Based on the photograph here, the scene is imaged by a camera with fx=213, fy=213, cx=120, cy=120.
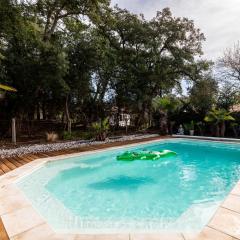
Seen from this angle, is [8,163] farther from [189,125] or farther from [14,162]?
[189,125]

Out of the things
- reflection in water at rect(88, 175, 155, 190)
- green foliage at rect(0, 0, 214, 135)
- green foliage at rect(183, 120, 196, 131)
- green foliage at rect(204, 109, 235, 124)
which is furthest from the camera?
green foliage at rect(183, 120, 196, 131)

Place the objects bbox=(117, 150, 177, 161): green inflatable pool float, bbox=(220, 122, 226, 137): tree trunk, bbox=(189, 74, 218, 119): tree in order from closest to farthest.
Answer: bbox=(117, 150, 177, 161): green inflatable pool float → bbox=(220, 122, 226, 137): tree trunk → bbox=(189, 74, 218, 119): tree

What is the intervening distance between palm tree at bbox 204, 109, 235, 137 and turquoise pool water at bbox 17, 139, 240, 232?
13.0 ft

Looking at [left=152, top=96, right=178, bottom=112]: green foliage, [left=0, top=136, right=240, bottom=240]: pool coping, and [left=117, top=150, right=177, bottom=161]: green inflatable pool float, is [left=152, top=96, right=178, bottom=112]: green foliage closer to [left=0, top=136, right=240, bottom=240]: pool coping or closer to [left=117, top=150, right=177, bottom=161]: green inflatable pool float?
[left=117, top=150, right=177, bottom=161]: green inflatable pool float

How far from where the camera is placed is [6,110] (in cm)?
1280

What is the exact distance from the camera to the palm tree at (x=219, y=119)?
12.8 m

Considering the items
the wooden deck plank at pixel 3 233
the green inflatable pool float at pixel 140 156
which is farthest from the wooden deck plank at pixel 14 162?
the wooden deck plank at pixel 3 233

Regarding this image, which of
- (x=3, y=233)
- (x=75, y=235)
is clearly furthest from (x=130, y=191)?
(x=3, y=233)

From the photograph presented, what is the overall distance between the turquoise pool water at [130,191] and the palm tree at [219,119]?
3.97m

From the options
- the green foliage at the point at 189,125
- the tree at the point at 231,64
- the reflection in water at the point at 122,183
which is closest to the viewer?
the reflection in water at the point at 122,183

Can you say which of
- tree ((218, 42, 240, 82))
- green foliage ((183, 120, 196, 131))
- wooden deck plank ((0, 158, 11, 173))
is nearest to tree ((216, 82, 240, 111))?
green foliage ((183, 120, 196, 131))

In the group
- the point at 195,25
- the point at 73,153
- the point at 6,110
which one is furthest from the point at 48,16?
the point at 195,25

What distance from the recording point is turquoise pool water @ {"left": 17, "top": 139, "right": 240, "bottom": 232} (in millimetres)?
3705

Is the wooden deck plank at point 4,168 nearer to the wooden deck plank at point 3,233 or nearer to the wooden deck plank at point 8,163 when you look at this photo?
the wooden deck plank at point 8,163
